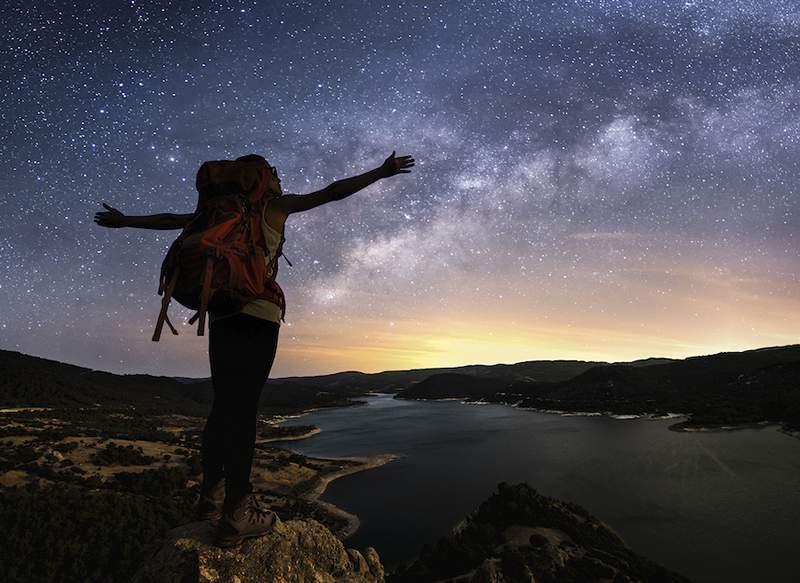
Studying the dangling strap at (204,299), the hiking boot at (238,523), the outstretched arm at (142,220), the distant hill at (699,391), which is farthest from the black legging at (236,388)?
the distant hill at (699,391)

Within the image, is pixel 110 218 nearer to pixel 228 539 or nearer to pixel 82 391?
pixel 228 539

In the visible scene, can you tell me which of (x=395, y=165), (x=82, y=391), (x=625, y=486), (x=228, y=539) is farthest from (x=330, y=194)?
(x=82, y=391)

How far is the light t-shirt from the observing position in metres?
2.75

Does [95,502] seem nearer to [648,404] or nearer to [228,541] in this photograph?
[228,541]

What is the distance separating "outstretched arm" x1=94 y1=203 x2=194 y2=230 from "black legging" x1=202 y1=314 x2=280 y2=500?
3.18 ft

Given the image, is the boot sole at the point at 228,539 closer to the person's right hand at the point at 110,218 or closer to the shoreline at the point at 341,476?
the person's right hand at the point at 110,218

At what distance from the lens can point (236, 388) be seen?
2.94 meters

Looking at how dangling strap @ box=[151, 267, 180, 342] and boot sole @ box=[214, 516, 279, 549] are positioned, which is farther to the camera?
boot sole @ box=[214, 516, 279, 549]

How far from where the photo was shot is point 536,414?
4245 inches

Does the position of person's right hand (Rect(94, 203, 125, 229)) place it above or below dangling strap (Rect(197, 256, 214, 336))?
above

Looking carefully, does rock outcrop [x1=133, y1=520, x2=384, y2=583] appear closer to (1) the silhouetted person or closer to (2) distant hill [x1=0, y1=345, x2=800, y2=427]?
(1) the silhouetted person

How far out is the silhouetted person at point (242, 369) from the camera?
9.39 feet

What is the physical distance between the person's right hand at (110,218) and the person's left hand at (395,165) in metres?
2.21

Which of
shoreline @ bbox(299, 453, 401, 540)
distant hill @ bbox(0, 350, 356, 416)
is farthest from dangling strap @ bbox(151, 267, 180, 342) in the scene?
distant hill @ bbox(0, 350, 356, 416)
